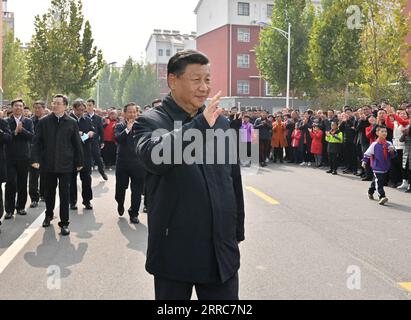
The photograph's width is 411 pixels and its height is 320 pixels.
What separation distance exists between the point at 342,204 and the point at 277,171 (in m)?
6.94

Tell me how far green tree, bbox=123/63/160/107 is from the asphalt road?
7857 cm

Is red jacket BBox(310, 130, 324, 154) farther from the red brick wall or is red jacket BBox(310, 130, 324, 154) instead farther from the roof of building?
the roof of building

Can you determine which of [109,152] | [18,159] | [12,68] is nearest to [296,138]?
[109,152]

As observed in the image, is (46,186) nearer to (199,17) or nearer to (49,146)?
(49,146)

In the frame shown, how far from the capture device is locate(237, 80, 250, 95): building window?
59.5 m

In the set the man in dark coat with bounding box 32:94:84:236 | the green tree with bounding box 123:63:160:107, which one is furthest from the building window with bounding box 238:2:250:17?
the man in dark coat with bounding box 32:94:84:236

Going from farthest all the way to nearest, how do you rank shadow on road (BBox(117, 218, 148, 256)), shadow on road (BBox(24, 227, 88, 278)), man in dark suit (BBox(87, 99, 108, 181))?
man in dark suit (BBox(87, 99, 108, 181)) < shadow on road (BBox(117, 218, 148, 256)) < shadow on road (BBox(24, 227, 88, 278))

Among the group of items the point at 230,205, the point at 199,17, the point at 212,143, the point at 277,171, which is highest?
the point at 199,17

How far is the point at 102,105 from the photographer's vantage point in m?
111

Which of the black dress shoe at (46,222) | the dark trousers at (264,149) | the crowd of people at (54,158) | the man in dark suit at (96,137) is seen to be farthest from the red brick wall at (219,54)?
the black dress shoe at (46,222)

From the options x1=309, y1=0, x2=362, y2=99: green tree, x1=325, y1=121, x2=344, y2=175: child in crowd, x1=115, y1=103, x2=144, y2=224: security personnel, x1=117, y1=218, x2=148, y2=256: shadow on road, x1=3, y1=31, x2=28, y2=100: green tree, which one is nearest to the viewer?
x1=117, y1=218, x2=148, y2=256: shadow on road

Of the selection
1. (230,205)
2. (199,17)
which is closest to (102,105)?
(199,17)

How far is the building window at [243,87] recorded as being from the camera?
5947cm

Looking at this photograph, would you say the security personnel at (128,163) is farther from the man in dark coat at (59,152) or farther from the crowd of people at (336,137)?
the crowd of people at (336,137)
